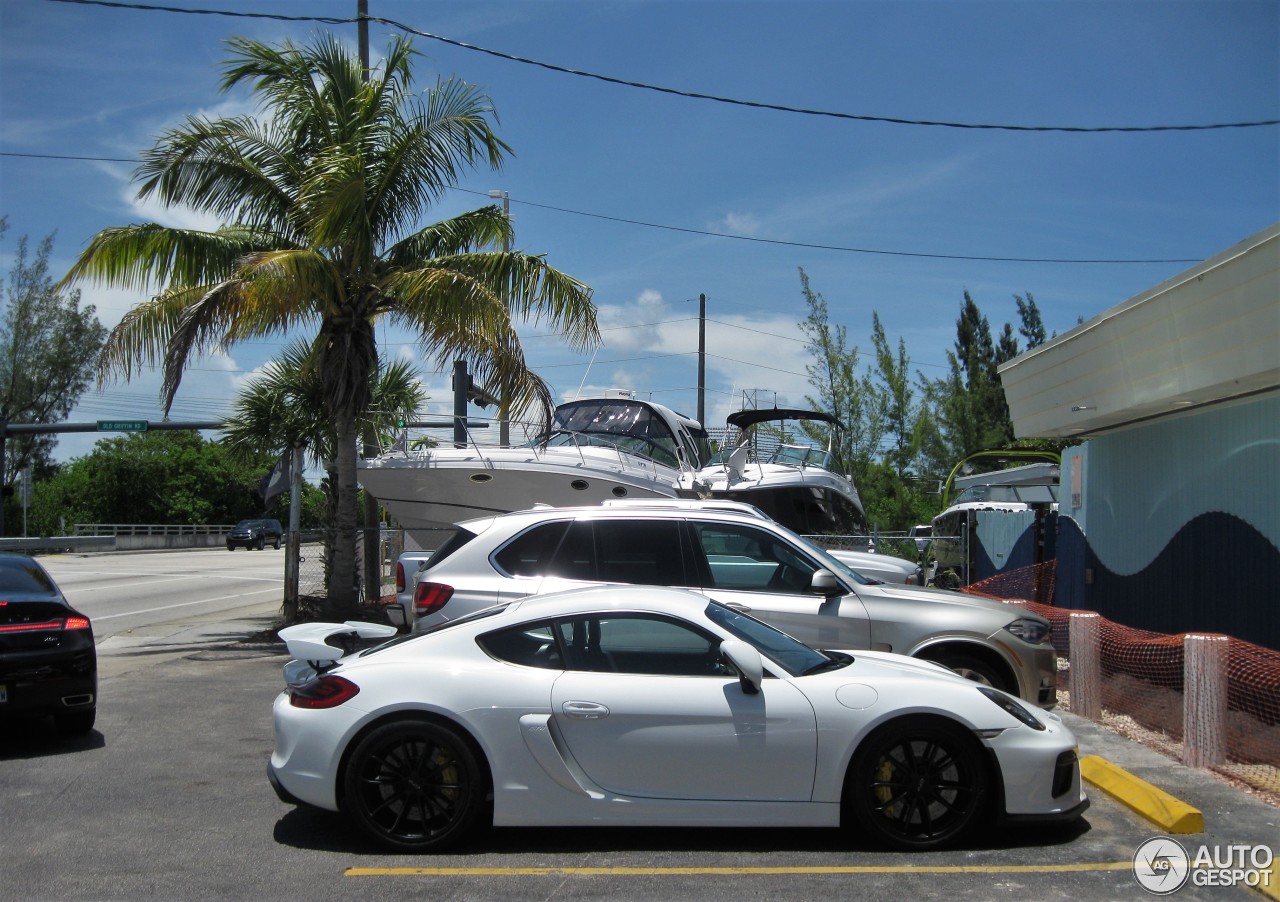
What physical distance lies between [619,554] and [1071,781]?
147 inches

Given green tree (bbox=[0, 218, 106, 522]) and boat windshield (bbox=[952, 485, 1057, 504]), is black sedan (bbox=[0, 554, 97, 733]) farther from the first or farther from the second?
green tree (bbox=[0, 218, 106, 522])

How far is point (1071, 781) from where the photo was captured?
5.73 metres

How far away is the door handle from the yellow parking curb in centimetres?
311

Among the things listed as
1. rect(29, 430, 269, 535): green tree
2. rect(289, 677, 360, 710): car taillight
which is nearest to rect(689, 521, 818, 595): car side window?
rect(289, 677, 360, 710): car taillight

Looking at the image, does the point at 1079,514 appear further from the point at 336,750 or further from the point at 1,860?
the point at 1,860

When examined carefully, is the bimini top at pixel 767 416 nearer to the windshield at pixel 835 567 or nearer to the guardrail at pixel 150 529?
the windshield at pixel 835 567

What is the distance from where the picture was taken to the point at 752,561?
848 centimetres

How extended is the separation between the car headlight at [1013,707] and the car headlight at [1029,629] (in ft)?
6.83

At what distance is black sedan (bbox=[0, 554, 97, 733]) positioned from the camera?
7.75 meters

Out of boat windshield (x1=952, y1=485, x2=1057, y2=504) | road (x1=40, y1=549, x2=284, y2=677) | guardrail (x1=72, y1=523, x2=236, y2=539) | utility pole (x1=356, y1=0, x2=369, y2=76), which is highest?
utility pole (x1=356, y1=0, x2=369, y2=76)

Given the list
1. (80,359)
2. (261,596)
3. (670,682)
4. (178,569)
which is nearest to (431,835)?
(670,682)

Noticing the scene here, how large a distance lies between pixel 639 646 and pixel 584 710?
0.47m

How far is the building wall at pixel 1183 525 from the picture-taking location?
31.9 ft

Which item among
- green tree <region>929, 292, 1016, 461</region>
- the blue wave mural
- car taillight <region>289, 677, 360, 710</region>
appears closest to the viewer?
car taillight <region>289, 677, 360, 710</region>
